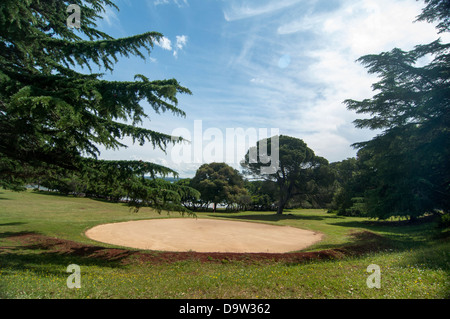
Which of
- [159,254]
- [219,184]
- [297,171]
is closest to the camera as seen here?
[159,254]

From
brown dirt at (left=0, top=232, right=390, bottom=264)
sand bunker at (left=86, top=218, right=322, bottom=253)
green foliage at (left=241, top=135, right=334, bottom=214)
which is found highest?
green foliage at (left=241, top=135, right=334, bottom=214)

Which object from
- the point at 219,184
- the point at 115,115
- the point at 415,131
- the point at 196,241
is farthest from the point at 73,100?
the point at 219,184

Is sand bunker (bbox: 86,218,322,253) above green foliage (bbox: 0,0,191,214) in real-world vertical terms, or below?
below

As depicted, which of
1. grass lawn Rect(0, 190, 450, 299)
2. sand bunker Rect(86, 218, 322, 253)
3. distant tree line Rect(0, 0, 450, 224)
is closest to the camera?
grass lawn Rect(0, 190, 450, 299)

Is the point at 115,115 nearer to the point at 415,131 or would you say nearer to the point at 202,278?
the point at 202,278

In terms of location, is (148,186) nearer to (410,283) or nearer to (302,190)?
(410,283)

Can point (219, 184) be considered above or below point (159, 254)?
above

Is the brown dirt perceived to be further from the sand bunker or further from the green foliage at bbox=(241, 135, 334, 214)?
the green foliage at bbox=(241, 135, 334, 214)

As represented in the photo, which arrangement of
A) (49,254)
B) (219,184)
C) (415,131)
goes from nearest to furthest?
1. (49,254)
2. (415,131)
3. (219,184)

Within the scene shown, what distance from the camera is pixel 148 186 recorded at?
357 inches

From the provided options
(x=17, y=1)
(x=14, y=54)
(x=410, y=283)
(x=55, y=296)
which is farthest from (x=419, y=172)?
(x=14, y=54)

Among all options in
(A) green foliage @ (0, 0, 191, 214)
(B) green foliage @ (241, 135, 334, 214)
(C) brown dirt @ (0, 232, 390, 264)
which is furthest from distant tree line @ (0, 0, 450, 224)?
(B) green foliage @ (241, 135, 334, 214)

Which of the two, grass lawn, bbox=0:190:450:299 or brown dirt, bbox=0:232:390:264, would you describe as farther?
brown dirt, bbox=0:232:390:264

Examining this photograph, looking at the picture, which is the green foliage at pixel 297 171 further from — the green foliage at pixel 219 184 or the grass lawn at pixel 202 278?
the grass lawn at pixel 202 278
